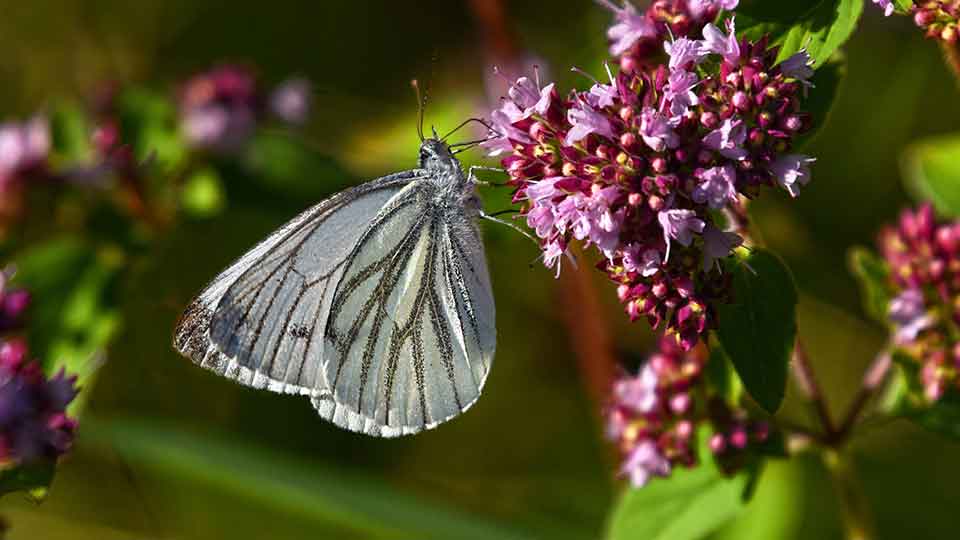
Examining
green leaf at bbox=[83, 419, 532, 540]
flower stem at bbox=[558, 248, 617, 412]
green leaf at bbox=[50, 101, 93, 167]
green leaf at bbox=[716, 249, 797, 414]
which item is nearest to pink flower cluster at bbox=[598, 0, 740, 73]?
green leaf at bbox=[716, 249, 797, 414]

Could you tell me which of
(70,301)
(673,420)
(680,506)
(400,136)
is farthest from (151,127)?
(680,506)

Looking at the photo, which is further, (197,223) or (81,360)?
(197,223)

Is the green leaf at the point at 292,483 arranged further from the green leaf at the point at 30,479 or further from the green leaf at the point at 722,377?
the green leaf at the point at 30,479

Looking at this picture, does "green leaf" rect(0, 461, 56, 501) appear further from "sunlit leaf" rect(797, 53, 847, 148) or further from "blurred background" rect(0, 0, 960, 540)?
"sunlit leaf" rect(797, 53, 847, 148)

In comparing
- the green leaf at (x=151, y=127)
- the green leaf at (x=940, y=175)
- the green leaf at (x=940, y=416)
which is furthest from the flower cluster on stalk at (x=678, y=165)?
the green leaf at (x=151, y=127)

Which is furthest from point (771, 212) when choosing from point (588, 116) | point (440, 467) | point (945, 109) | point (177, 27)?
point (177, 27)

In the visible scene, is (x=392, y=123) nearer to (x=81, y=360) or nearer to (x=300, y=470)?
(x=300, y=470)
